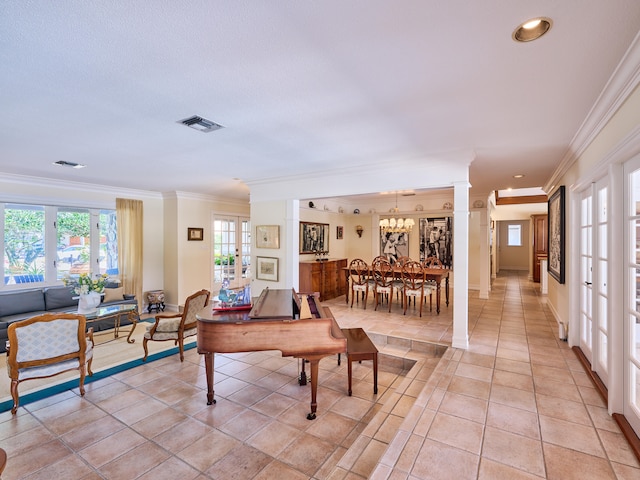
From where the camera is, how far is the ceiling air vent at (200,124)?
265 cm

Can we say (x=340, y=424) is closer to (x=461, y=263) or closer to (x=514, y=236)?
(x=461, y=263)

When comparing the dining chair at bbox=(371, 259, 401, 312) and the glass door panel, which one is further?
the dining chair at bbox=(371, 259, 401, 312)

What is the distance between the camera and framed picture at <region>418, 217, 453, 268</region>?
8000 millimetres

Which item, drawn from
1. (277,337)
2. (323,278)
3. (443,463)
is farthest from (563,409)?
(323,278)

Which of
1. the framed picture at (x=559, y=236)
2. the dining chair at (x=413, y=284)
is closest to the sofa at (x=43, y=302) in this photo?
the dining chair at (x=413, y=284)

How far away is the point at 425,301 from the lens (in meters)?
6.69

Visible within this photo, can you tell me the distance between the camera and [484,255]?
23.3 ft

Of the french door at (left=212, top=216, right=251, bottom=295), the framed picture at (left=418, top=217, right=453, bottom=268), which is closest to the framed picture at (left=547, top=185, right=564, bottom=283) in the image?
the framed picture at (left=418, top=217, right=453, bottom=268)

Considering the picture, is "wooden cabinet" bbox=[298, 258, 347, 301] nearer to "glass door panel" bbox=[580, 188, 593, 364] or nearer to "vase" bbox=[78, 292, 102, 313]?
"vase" bbox=[78, 292, 102, 313]

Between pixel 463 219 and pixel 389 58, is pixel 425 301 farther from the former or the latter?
pixel 389 58

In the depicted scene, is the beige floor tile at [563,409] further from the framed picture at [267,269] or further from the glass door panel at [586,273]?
the framed picture at [267,269]

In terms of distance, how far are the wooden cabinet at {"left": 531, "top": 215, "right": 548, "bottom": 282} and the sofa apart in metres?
10.9

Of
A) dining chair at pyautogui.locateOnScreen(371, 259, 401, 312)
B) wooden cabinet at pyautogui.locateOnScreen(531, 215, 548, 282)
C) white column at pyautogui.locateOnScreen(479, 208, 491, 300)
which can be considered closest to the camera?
dining chair at pyautogui.locateOnScreen(371, 259, 401, 312)

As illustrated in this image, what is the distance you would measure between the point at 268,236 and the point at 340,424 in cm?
336
